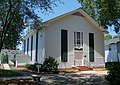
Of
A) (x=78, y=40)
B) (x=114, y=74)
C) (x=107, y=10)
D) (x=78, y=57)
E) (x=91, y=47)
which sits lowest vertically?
(x=114, y=74)

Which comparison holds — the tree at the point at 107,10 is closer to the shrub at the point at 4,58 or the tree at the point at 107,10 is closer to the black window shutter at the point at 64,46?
the black window shutter at the point at 64,46

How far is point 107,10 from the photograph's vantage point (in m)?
24.2

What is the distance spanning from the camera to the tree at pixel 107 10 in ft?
77.5

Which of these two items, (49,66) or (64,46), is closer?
(49,66)

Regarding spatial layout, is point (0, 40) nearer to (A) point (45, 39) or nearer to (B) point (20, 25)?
(B) point (20, 25)

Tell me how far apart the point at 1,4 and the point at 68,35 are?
12394 millimetres

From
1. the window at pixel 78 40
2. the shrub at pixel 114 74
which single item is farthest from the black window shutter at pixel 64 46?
the shrub at pixel 114 74

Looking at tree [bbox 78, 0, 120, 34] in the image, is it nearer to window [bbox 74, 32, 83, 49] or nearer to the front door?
window [bbox 74, 32, 83, 49]

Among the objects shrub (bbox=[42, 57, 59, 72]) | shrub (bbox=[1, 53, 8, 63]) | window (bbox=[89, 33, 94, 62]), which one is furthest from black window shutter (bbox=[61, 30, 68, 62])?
shrub (bbox=[1, 53, 8, 63])

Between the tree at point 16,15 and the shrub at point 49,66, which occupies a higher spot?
the tree at point 16,15

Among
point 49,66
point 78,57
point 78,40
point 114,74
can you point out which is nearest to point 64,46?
point 78,40

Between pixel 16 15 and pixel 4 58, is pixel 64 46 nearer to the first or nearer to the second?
pixel 16 15

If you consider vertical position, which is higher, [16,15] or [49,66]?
[16,15]

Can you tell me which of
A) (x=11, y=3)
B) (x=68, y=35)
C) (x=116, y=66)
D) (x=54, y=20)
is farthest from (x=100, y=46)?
(x=116, y=66)
